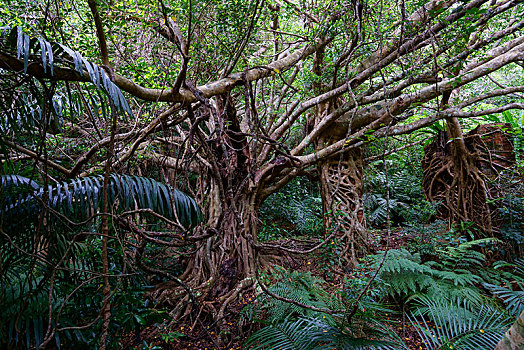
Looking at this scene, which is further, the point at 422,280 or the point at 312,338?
the point at 422,280

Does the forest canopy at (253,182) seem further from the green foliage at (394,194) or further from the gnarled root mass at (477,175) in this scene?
the green foliage at (394,194)

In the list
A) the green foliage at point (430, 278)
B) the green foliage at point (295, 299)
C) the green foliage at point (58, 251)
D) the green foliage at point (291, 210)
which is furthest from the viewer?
the green foliage at point (291, 210)

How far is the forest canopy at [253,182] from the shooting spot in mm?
1985

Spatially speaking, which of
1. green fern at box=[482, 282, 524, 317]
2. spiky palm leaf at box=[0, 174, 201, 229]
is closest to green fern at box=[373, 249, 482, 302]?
green fern at box=[482, 282, 524, 317]

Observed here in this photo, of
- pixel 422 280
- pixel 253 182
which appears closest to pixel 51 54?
pixel 253 182

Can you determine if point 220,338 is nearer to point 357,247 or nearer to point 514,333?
point 357,247

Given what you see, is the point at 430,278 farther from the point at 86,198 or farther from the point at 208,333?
the point at 86,198

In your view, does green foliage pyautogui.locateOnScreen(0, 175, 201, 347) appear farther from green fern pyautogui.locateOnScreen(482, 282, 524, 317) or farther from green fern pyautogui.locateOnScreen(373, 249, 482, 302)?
green fern pyautogui.locateOnScreen(482, 282, 524, 317)

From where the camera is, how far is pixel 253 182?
3.99 meters

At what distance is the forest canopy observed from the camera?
1985 millimetres

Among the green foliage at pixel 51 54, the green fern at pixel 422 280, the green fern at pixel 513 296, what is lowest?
the green fern at pixel 513 296

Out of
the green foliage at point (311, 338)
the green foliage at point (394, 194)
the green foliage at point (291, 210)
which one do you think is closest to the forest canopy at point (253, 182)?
the green foliage at point (311, 338)

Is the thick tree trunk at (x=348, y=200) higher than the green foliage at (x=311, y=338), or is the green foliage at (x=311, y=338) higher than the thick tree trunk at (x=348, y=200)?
the thick tree trunk at (x=348, y=200)

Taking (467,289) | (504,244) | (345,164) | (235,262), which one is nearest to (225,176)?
(235,262)
